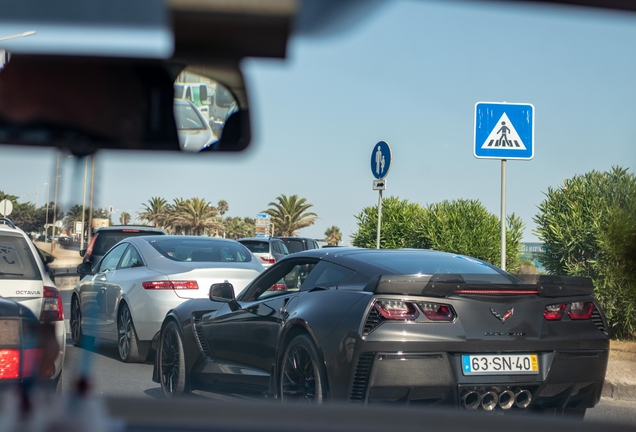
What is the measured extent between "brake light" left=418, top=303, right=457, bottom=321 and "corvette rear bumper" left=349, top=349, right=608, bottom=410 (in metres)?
0.23

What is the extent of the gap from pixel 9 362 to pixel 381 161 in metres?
9.15

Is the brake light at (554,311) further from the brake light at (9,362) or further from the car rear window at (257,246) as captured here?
the car rear window at (257,246)

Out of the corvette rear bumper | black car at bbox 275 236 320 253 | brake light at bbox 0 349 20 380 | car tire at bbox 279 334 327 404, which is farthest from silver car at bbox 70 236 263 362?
black car at bbox 275 236 320 253

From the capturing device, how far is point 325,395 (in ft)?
15.1

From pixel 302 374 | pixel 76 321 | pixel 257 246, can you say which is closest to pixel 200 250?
pixel 76 321

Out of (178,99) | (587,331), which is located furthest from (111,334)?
(178,99)

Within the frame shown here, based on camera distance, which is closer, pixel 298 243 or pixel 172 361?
pixel 172 361

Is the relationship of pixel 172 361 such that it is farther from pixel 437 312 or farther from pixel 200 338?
pixel 437 312

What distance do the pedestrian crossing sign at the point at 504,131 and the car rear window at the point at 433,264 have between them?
211 centimetres

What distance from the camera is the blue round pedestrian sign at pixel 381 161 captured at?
1151 cm

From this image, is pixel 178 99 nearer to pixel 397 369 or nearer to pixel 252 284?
pixel 397 369

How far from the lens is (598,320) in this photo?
4.89 meters

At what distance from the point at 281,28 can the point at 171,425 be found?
1.33 meters

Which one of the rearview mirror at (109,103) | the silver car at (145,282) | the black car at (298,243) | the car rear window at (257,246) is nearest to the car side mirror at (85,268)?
the silver car at (145,282)
